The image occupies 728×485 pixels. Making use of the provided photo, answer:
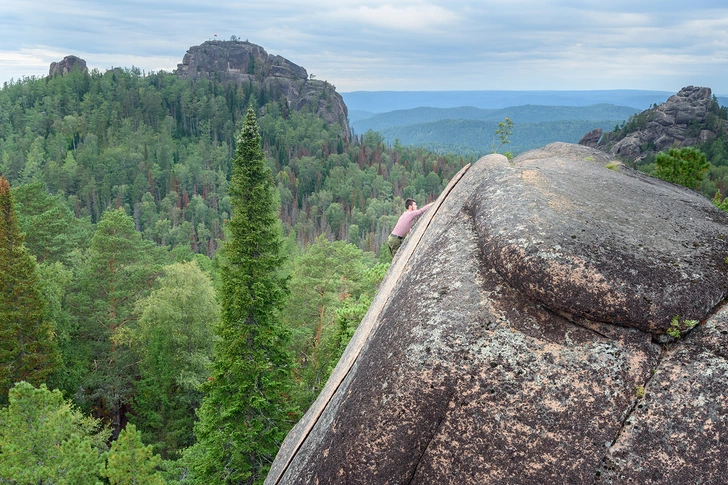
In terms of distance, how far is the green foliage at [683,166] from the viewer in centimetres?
1731

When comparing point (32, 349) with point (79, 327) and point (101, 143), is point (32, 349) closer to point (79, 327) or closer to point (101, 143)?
point (79, 327)

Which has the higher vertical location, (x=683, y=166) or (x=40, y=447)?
(x=683, y=166)

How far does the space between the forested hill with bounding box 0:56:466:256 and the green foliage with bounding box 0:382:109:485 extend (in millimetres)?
75919

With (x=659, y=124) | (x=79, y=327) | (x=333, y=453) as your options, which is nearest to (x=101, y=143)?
(x=79, y=327)

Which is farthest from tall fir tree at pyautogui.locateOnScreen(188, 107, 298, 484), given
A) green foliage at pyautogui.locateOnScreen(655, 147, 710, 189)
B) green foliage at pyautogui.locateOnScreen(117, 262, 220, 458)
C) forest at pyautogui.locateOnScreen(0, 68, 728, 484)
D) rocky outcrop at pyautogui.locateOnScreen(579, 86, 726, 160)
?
rocky outcrop at pyautogui.locateOnScreen(579, 86, 726, 160)

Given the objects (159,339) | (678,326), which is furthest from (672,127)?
(678,326)

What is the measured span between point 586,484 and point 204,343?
29161mm

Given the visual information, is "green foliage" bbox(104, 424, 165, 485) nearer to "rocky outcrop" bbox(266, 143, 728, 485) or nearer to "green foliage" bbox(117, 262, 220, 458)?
"green foliage" bbox(117, 262, 220, 458)

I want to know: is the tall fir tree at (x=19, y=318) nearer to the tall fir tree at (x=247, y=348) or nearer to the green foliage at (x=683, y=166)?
the tall fir tree at (x=247, y=348)

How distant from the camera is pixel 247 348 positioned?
51.4 ft

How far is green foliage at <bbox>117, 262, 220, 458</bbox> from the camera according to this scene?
28.8m

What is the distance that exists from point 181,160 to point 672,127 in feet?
442

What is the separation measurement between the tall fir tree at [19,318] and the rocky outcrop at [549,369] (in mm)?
25107

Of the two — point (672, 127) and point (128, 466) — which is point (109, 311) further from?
point (672, 127)
